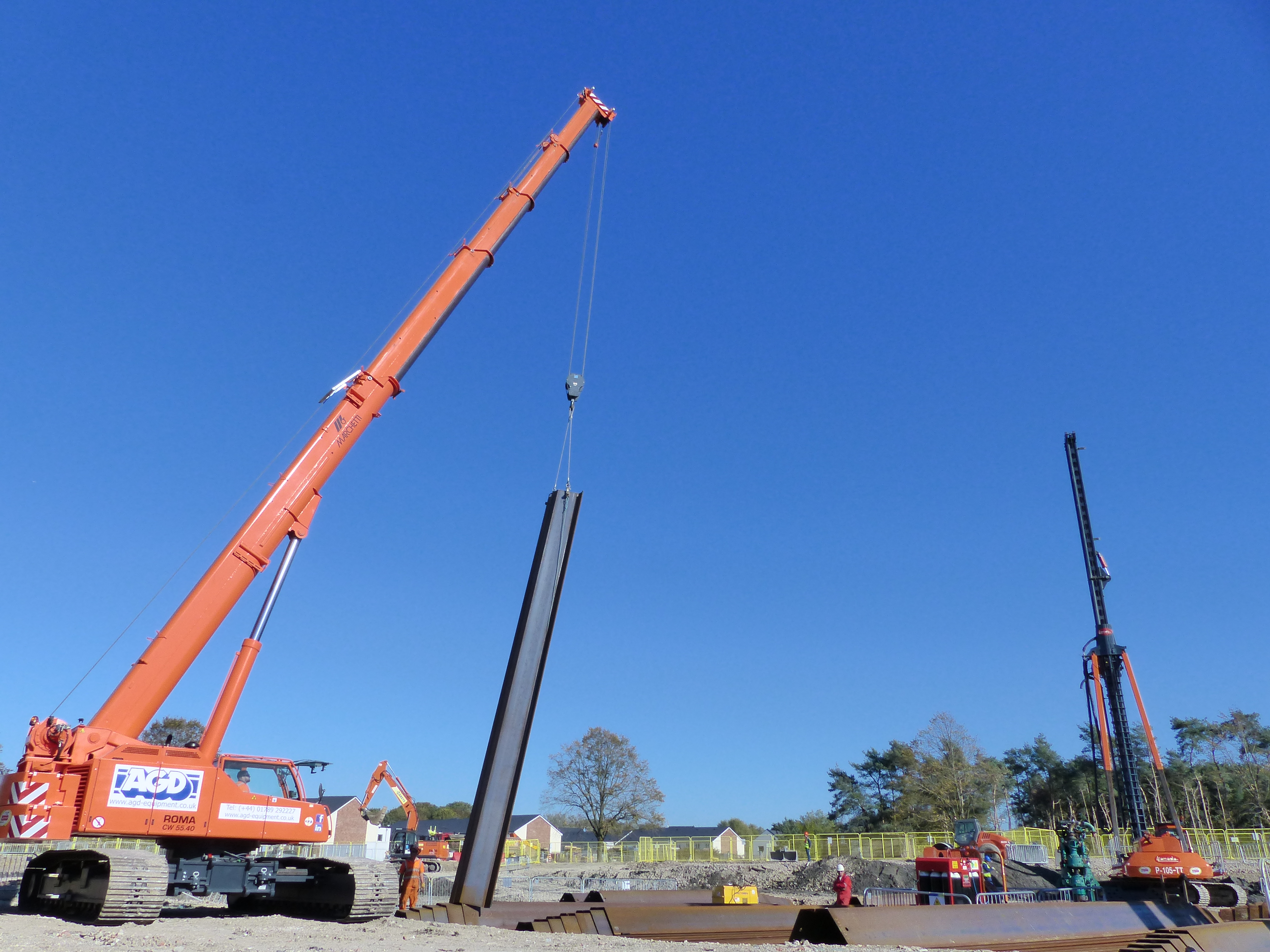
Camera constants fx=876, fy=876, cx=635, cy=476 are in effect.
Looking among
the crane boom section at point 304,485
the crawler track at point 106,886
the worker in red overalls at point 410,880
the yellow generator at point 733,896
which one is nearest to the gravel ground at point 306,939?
the crawler track at point 106,886

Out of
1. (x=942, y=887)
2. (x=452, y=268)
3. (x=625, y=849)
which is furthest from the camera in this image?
(x=625, y=849)

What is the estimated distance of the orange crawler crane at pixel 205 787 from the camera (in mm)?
11609

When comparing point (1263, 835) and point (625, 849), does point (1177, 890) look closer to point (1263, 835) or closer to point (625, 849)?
point (1263, 835)

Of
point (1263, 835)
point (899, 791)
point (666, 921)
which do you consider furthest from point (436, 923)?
point (899, 791)

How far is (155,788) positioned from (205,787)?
2.42ft

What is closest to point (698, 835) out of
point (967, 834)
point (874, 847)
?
point (874, 847)

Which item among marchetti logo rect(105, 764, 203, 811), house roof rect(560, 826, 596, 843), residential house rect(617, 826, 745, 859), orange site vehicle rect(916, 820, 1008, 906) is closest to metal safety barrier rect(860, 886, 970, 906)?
orange site vehicle rect(916, 820, 1008, 906)

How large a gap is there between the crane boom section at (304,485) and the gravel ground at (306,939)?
259cm

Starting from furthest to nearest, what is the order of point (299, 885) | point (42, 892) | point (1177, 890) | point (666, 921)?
point (1177, 890) < point (299, 885) < point (42, 892) < point (666, 921)

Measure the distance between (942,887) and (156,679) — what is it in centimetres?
1497

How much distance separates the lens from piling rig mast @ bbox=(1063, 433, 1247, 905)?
18.9 meters

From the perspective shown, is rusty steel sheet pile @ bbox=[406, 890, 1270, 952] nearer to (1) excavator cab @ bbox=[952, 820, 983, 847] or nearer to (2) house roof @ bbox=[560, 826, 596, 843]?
(1) excavator cab @ bbox=[952, 820, 983, 847]

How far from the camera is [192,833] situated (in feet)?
41.6

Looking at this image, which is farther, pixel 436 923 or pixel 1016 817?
pixel 1016 817
